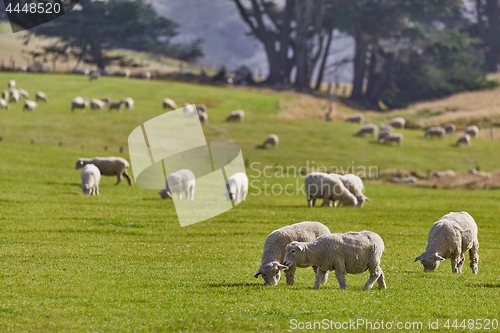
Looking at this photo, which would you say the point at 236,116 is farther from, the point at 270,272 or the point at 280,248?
the point at 270,272

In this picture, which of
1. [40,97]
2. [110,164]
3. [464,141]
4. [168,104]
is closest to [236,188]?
[110,164]

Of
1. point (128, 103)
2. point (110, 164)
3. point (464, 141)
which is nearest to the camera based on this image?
point (110, 164)

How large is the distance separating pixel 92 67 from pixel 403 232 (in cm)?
10117

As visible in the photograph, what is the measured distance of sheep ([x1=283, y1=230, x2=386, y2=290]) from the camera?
15.5m

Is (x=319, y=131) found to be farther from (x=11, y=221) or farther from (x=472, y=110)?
(x=11, y=221)

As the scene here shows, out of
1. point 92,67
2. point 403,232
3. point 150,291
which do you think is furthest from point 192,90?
point 150,291

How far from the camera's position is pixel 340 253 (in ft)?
50.8

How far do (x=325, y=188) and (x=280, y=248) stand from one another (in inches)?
598

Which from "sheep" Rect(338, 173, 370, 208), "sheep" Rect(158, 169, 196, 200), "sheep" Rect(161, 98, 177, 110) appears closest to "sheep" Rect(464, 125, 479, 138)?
"sheep" Rect(161, 98, 177, 110)

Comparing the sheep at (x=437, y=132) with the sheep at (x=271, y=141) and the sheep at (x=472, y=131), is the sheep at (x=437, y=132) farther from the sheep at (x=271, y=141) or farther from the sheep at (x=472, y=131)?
the sheep at (x=271, y=141)

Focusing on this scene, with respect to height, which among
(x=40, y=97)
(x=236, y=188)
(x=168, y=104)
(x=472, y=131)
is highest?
(x=236, y=188)

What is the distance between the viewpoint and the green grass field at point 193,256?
1391 centimetres

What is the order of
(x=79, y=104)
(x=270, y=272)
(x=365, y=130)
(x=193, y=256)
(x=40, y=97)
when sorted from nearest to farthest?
(x=270, y=272), (x=193, y=256), (x=365, y=130), (x=79, y=104), (x=40, y=97)

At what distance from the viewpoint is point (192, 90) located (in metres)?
82.7
